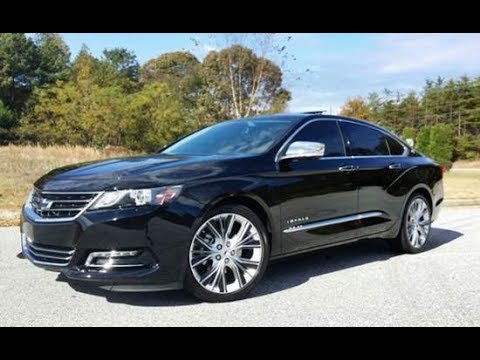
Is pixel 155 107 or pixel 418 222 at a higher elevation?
pixel 155 107

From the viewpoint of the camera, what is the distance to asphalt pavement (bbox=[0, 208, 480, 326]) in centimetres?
402

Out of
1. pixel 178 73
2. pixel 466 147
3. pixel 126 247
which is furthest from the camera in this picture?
pixel 178 73

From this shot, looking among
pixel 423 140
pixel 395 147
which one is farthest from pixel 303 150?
pixel 423 140

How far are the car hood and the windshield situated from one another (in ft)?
1.35

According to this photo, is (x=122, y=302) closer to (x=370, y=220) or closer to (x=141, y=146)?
(x=370, y=220)

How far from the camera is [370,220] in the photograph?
19.4 feet

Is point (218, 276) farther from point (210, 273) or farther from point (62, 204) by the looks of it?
point (62, 204)

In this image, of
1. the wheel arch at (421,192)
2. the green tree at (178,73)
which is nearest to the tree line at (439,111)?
the green tree at (178,73)

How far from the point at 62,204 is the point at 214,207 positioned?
1.18 meters

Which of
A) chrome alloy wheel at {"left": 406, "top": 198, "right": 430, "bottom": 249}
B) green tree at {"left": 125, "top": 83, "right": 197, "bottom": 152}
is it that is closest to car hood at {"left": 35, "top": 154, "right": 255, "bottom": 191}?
chrome alloy wheel at {"left": 406, "top": 198, "right": 430, "bottom": 249}

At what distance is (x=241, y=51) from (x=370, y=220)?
1774 cm

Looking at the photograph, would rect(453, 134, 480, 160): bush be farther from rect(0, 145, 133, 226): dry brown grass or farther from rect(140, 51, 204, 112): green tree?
rect(0, 145, 133, 226): dry brown grass

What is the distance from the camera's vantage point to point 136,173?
425 centimetres
